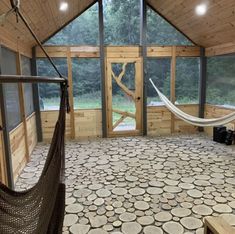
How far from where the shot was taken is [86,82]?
518 centimetres

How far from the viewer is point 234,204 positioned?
8.20 feet

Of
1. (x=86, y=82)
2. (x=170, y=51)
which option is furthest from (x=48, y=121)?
(x=170, y=51)

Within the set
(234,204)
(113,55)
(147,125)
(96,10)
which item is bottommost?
(234,204)

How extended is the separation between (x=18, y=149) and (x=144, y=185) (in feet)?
6.01

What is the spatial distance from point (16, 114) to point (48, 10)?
1.60 m

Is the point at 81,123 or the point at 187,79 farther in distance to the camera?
the point at 187,79

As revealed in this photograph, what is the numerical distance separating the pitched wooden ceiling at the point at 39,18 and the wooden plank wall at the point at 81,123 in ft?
5.10

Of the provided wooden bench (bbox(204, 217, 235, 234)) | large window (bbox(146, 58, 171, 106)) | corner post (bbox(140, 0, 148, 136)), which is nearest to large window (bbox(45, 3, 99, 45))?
corner post (bbox(140, 0, 148, 136))

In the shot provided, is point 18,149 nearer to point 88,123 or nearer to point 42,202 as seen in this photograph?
point 88,123

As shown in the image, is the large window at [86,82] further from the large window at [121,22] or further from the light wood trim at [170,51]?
the light wood trim at [170,51]

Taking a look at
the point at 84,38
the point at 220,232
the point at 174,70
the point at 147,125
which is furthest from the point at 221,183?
the point at 84,38

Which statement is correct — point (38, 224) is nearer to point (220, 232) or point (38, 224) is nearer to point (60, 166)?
point (60, 166)

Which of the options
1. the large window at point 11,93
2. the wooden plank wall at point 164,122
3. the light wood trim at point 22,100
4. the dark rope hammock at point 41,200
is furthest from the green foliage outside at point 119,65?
the dark rope hammock at point 41,200

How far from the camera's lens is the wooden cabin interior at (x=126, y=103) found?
2.69 meters
